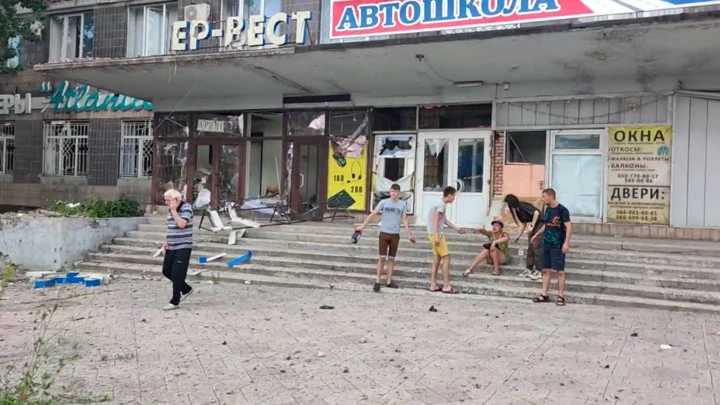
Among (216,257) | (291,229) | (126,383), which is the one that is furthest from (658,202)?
(126,383)

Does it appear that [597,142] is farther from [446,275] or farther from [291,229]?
[291,229]

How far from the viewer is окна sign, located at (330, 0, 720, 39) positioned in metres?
9.13

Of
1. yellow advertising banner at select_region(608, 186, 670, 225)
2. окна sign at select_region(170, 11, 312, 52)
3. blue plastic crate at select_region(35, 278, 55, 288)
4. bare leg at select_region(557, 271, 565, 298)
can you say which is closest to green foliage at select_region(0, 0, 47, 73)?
окна sign at select_region(170, 11, 312, 52)

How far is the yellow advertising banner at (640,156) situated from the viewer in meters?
11.3

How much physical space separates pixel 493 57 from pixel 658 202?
420 cm

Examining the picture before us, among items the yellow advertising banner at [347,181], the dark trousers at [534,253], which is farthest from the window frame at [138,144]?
the dark trousers at [534,253]

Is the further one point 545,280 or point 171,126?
point 171,126

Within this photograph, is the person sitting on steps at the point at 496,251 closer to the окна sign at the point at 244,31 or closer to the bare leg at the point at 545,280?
the bare leg at the point at 545,280

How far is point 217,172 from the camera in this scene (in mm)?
15766

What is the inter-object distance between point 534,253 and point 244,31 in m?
7.28

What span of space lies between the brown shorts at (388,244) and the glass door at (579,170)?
15.0 feet

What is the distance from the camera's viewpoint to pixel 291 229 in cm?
1255

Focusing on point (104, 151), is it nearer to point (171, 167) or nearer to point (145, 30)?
point (171, 167)

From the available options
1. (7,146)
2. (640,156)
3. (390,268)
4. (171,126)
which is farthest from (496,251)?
(7,146)
